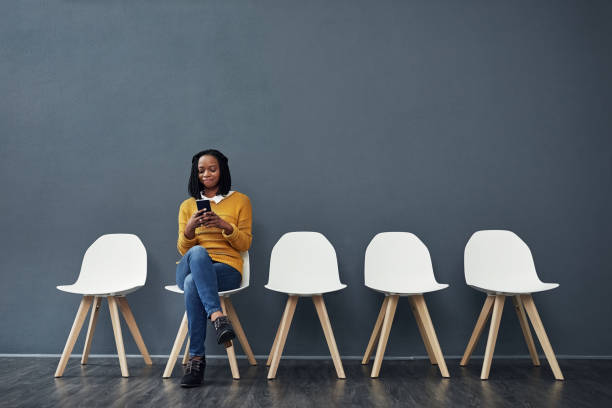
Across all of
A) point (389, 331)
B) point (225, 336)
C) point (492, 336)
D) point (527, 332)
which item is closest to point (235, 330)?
point (225, 336)

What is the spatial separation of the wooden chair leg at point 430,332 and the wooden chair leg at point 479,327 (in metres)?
0.26

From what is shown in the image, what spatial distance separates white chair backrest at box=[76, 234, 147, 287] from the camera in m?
3.02

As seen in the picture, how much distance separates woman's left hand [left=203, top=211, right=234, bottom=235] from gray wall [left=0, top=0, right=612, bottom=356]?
58 cm

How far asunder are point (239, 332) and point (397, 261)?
43.6 inches

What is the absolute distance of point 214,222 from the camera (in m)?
2.61

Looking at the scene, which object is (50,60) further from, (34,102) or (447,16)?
(447,16)

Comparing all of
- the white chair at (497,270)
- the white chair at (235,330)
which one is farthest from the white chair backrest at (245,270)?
the white chair at (497,270)

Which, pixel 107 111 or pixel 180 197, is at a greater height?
pixel 107 111

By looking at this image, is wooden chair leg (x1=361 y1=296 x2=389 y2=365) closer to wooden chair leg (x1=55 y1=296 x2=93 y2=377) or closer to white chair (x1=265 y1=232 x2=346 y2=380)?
white chair (x1=265 y1=232 x2=346 y2=380)

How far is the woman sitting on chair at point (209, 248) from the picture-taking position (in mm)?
2445

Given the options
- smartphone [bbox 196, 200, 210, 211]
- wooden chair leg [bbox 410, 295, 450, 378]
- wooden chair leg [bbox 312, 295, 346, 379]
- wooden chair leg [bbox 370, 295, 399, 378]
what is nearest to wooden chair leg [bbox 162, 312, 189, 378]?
smartphone [bbox 196, 200, 210, 211]

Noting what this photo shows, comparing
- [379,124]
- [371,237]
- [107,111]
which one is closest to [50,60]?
[107,111]

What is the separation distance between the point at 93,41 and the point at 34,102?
24.6 inches

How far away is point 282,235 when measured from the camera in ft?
10.6
